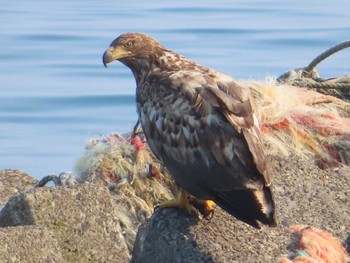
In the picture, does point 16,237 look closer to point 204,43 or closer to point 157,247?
point 157,247

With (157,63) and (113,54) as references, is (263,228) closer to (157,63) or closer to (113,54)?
(157,63)

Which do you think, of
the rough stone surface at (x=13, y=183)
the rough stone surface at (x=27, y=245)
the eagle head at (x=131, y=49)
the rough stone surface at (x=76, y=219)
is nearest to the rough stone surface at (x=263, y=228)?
the rough stone surface at (x=76, y=219)

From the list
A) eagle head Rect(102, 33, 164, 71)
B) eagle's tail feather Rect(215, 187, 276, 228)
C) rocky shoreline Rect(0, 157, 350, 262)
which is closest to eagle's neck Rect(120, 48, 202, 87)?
eagle head Rect(102, 33, 164, 71)

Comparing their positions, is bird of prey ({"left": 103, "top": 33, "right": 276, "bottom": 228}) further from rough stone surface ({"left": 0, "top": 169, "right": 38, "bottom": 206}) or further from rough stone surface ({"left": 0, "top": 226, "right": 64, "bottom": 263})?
rough stone surface ({"left": 0, "top": 169, "right": 38, "bottom": 206})

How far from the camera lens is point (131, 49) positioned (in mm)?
6105

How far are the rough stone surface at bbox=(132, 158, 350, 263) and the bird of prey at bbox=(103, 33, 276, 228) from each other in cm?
8

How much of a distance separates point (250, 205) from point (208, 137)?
1.35 feet

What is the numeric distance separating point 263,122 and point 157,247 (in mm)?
1217

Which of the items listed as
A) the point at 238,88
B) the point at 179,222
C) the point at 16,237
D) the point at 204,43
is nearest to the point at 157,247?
the point at 179,222

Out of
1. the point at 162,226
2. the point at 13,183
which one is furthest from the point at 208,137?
the point at 13,183

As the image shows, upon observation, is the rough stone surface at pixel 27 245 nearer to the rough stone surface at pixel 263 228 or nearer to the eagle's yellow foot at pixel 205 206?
the rough stone surface at pixel 263 228

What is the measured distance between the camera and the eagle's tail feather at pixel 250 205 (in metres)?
4.85

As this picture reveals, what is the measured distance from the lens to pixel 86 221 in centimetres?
526

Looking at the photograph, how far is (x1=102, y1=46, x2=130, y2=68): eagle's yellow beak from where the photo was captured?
6.08 meters
